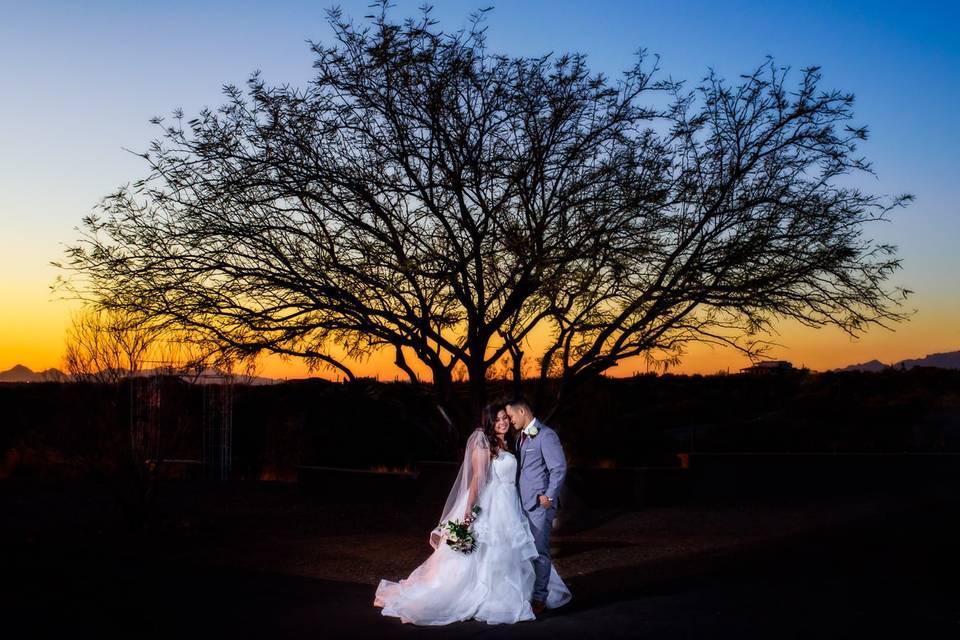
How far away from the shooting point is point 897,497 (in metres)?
21.8

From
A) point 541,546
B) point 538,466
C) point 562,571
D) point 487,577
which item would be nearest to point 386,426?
point 562,571

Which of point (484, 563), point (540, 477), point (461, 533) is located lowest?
point (484, 563)

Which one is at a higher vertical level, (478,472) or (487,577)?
(478,472)

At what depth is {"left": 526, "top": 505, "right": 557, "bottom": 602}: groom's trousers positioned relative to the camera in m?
10.1

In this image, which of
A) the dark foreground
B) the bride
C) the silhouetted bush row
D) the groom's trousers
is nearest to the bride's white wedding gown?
the bride

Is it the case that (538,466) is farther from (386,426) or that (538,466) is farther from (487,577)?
(386,426)

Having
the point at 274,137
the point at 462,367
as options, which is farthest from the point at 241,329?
the point at 462,367

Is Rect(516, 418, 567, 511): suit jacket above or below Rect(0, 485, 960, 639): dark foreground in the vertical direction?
above

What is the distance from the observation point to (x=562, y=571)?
42.4 feet

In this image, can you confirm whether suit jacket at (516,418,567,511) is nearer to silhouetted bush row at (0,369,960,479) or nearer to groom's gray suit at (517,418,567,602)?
groom's gray suit at (517,418,567,602)

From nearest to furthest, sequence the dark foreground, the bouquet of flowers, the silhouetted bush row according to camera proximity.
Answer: the dark foreground < the bouquet of flowers < the silhouetted bush row

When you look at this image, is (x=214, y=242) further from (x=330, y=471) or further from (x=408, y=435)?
(x=408, y=435)

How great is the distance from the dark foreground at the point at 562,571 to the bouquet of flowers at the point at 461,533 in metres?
0.76

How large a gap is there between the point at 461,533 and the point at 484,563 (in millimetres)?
347
